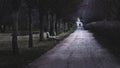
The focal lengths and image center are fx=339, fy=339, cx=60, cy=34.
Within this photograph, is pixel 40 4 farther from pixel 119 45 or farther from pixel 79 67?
pixel 79 67

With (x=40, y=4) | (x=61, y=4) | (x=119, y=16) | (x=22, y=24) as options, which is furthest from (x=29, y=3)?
(x=22, y=24)

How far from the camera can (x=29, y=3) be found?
26.2m

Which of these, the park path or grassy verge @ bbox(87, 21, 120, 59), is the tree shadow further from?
the park path

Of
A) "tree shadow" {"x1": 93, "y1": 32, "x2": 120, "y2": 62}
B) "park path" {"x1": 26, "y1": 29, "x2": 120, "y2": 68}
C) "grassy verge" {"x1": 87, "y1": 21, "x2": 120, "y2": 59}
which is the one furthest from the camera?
"grassy verge" {"x1": 87, "y1": 21, "x2": 120, "y2": 59}

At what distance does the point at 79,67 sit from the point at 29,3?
1135 cm

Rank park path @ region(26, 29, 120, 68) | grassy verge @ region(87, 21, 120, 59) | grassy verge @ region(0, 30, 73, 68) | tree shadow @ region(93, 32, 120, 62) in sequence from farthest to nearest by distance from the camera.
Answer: grassy verge @ region(87, 21, 120, 59)
tree shadow @ region(93, 32, 120, 62)
park path @ region(26, 29, 120, 68)
grassy verge @ region(0, 30, 73, 68)

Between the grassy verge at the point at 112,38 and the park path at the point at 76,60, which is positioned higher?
the grassy verge at the point at 112,38

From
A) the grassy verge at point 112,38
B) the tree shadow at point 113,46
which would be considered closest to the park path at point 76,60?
the tree shadow at point 113,46

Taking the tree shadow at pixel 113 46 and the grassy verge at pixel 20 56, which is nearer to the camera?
the grassy verge at pixel 20 56

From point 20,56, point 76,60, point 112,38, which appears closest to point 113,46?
point 112,38

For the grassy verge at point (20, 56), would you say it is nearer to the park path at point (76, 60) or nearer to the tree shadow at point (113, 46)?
the park path at point (76, 60)

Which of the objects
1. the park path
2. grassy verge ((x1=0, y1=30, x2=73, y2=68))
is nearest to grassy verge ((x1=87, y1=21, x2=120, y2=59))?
the park path

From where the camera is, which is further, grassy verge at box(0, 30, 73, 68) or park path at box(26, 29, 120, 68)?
park path at box(26, 29, 120, 68)

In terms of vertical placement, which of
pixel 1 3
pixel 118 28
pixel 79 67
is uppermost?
pixel 1 3
